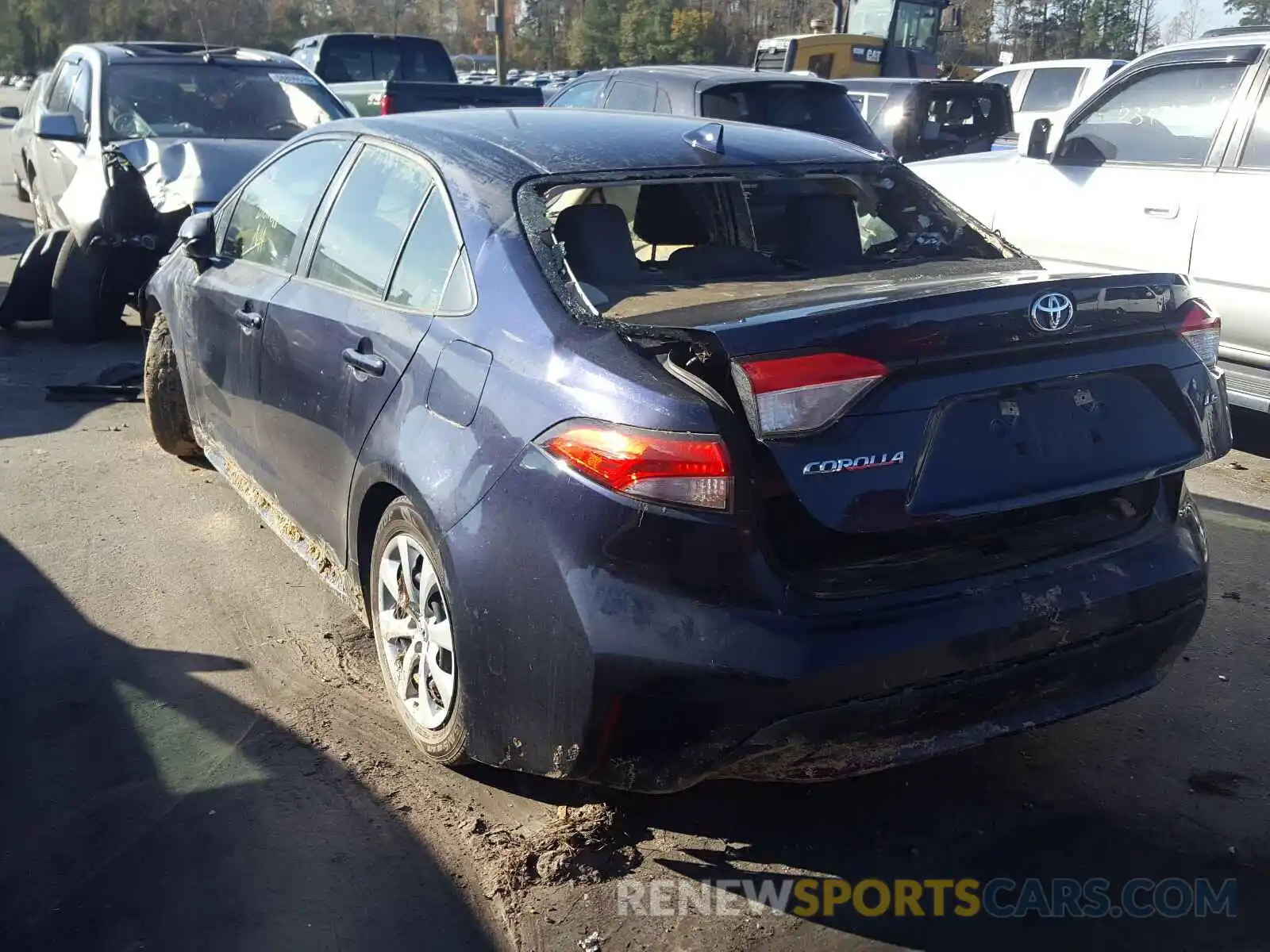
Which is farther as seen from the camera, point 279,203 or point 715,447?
point 279,203

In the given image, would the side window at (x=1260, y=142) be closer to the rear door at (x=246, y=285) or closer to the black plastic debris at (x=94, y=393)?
the rear door at (x=246, y=285)

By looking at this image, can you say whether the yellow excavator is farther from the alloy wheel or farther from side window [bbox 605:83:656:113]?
the alloy wheel

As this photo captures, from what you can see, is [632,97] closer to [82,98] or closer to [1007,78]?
[82,98]

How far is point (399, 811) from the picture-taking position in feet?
9.98

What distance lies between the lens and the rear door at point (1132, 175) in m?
5.97

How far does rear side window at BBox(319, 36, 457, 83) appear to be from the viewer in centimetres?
1625

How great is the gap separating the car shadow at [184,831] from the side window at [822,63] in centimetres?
1896

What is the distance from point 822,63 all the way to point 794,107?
12.3 meters

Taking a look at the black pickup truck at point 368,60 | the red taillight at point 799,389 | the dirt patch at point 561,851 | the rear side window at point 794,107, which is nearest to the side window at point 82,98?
the rear side window at point 794,107

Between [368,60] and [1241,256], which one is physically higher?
[368,60]

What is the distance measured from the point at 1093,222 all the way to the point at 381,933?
17.7 feet

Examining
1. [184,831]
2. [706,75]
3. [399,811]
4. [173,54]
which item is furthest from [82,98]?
[399,811]

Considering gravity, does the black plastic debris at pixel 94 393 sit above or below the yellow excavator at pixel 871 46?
below

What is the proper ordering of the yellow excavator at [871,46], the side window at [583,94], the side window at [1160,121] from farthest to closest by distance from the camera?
the yellow excavator at [871,46], the side window at [583,94], the side window at [1160,121]
